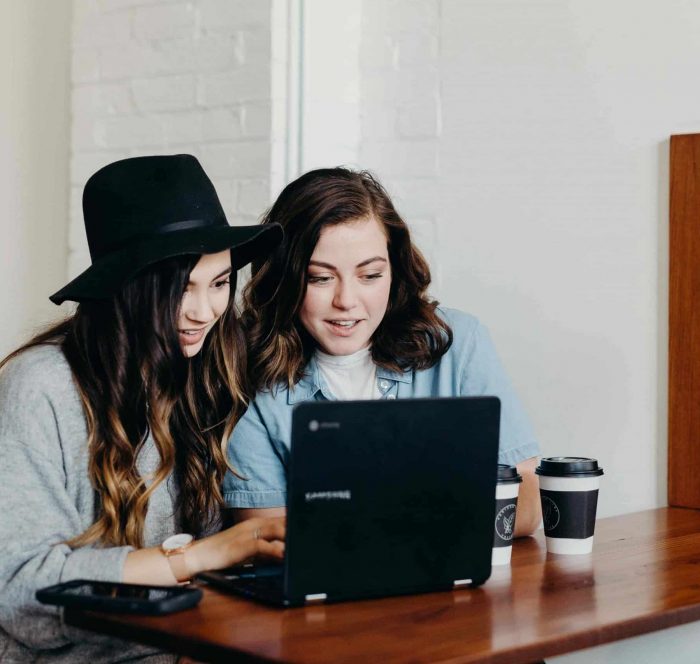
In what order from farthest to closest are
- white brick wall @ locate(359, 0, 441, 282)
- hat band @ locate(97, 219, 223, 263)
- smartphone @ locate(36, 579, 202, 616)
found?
1. white brick wall @ locate(359, 0, 441, 282)
2. hat band @ locate(97, 219, 223, 263)
3. smartphone @ locate(36, 579, 202, 616)

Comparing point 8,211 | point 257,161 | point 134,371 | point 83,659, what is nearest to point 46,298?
point 8,211

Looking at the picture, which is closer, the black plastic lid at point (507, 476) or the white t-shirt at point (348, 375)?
the black plastic lid at point (507, 476)

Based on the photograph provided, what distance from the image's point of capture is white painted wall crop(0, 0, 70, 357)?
279 cm

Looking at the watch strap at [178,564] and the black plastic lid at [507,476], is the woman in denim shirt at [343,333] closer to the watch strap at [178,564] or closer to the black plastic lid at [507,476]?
the black plastic lid at [507,476]

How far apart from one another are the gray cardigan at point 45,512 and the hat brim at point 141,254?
0.12 meters

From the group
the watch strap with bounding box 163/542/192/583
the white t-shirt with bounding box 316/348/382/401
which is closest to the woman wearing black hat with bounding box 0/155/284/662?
the watch strap with bounding box 163/542/192/583

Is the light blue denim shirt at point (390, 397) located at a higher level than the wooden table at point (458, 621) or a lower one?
higher

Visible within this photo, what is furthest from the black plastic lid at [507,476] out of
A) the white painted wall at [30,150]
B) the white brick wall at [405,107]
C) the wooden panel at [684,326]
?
the white painted wall at [30,150]

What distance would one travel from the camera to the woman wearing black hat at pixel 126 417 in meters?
1.39

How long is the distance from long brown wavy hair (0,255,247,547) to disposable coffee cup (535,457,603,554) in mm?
506

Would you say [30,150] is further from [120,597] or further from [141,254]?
[120,597]

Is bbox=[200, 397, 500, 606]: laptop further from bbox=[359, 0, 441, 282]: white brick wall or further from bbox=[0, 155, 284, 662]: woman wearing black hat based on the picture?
bbox=[359, 0, 441, 282]: white brick wall

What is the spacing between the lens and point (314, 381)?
1907 mm

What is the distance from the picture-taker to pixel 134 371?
1.60 m
